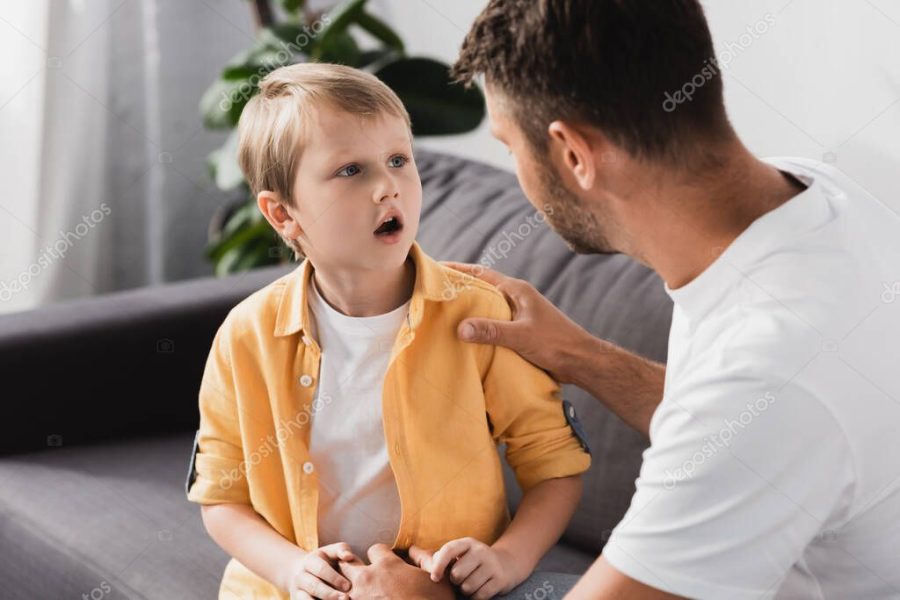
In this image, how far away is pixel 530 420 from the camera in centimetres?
136

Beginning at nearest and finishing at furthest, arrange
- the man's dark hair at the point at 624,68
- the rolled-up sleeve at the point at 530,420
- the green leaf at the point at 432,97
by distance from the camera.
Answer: the man's dark hair at the point at 624,68
the rolled-up sleeve at the point at 530,420
the green leaf at the point at 432,97

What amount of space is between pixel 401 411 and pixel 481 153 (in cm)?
146

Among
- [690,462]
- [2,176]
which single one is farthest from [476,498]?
[2,176]

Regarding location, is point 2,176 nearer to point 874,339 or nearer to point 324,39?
point 324,39

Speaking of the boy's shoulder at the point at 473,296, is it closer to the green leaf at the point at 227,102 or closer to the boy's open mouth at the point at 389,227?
the boy's open mouth at the point at 389,227

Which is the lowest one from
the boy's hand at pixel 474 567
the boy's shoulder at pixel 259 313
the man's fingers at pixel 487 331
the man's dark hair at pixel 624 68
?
the boy's hand at pixel 474 567

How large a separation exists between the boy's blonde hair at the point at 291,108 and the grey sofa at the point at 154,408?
531mm

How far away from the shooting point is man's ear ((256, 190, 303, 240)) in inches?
53.4

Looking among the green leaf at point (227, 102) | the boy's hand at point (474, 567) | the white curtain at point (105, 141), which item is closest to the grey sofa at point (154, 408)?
the boy's hand at point (474, 567)

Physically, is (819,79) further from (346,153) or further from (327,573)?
(327,573)

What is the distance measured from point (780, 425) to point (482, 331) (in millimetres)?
414

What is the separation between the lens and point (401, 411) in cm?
132

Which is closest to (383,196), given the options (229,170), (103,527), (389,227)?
(389,227)

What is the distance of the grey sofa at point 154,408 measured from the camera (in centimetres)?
162
